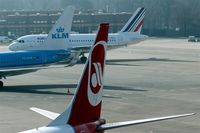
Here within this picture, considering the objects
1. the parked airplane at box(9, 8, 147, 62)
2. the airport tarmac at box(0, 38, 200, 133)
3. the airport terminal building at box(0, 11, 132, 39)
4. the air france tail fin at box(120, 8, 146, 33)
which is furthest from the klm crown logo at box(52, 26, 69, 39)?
the airport terminal building at box(0, 11, 132, 39)

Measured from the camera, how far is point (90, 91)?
1728cm

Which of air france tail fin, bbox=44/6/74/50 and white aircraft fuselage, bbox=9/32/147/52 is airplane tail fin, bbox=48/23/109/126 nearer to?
air france tail fin, bbox=44/6/74/50

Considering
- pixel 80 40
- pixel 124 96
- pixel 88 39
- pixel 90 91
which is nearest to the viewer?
pixel 90 91

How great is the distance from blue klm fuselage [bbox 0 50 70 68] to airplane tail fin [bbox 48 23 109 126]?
1265 inches

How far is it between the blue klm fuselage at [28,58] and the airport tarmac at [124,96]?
6.75 ft

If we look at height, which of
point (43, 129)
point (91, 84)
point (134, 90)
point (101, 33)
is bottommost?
point (134, 90)

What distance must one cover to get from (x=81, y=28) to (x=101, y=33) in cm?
14697

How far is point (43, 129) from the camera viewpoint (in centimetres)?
1614

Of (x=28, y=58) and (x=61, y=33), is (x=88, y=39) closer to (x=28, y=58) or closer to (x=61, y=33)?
(x=61, y=33)

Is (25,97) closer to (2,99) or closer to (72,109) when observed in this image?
(2,99)

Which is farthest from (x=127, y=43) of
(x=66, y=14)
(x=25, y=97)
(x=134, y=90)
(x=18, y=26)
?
(x=18, y=26)

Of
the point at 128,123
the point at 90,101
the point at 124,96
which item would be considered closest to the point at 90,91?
the point at 90,101

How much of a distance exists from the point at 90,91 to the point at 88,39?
64.3 m

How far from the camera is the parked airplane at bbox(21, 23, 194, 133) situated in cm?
1695
